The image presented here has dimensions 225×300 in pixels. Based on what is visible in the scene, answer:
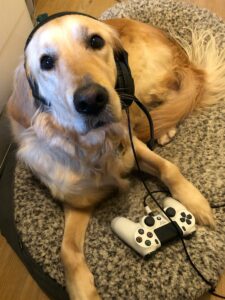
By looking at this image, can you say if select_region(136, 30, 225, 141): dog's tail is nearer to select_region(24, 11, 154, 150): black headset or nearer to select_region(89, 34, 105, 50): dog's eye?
select_region(24, 11, 154, 150): black headset

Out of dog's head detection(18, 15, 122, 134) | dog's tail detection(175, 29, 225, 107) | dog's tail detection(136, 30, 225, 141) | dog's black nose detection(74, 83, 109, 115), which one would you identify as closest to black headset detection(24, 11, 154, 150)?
dog's head detection(18, 15, 122, 134)

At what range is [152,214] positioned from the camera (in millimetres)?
1292

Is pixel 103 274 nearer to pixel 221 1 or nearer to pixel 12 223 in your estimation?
pixel 12 223

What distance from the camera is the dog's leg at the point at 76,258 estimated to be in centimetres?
114

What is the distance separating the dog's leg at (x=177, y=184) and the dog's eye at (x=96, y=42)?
0.42 meters

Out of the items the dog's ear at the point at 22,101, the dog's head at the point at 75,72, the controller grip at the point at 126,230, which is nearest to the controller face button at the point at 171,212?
the controller grip at the point at 126,230

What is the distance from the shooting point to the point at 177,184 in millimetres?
1300

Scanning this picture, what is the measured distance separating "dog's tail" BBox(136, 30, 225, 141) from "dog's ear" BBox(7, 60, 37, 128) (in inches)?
18.9

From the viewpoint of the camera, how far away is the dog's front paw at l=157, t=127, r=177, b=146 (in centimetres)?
155

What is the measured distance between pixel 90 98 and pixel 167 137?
0.72m

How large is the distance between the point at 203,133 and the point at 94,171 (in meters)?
0.54

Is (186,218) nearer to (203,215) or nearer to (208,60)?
(203,215)

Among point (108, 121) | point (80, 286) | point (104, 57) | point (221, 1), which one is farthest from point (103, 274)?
point (221, 1)

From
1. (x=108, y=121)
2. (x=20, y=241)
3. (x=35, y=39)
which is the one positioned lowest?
(x=20, y=241)
